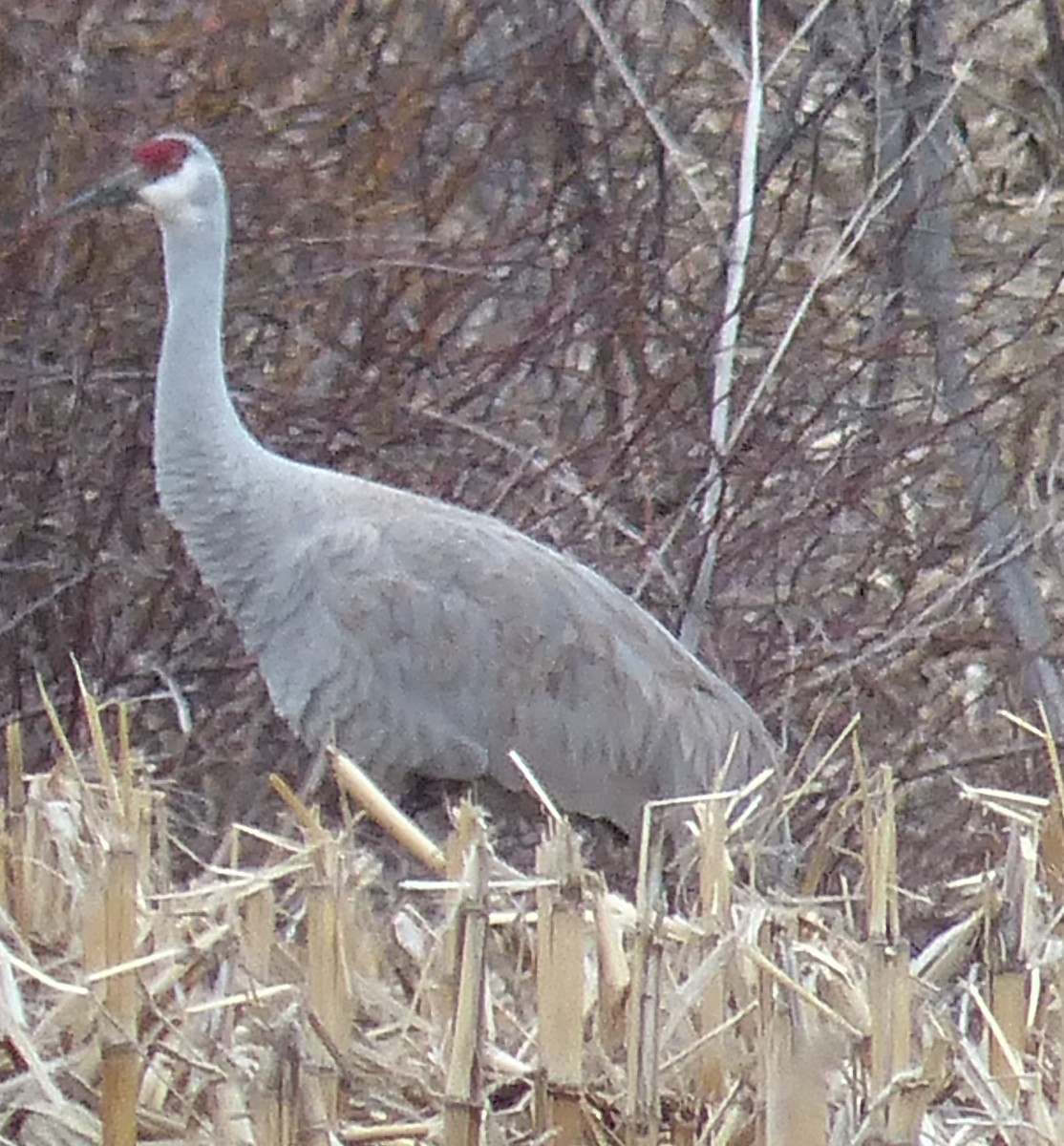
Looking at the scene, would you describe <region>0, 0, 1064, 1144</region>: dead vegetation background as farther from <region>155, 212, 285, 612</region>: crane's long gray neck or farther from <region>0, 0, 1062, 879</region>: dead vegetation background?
<region>155, 212, 285, 612</region>: crane's long gray neck

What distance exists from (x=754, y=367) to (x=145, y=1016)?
3.99 metres

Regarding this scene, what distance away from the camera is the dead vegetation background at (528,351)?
16.8ft

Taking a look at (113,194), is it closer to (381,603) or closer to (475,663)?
(381,603)

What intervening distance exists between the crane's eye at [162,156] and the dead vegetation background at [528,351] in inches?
24.1

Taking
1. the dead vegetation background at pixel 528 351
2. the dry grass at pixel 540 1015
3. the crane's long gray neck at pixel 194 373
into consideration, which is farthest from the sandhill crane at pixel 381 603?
the dry grass at pixel 540 1015

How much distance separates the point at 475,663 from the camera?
466cm

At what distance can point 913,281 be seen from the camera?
5.86m

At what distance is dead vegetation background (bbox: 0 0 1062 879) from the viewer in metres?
5.13

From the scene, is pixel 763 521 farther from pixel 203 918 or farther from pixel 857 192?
pixel 203 918

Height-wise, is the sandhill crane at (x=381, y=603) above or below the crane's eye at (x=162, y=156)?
below

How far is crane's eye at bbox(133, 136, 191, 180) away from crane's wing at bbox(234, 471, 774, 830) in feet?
2.22

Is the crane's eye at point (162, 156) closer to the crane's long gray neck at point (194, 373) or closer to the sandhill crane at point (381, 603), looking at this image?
the sandhill crane at point (381, 603)

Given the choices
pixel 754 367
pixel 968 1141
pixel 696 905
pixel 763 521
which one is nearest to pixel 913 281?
pixel 754 367

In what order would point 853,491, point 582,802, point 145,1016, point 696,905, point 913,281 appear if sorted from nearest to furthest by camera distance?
1. point 145,1016
2. point 696,905
3. point 582,802
4. point 853,491
5. point 913,281
